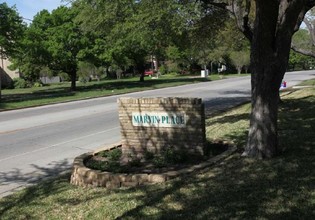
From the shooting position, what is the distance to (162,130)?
776 centimetres

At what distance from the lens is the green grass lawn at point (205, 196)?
15.6 feet

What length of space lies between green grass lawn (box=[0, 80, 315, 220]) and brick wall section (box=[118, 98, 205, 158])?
0.77 m

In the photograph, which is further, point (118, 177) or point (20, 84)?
point (20, 84)

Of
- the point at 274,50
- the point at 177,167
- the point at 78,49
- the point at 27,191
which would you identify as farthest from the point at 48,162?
the point at 78,49

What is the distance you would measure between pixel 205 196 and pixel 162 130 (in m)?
2.63

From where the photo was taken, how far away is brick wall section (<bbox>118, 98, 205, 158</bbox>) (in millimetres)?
7391

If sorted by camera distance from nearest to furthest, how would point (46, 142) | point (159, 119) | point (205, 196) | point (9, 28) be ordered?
point (205, 196) < point (159, 119) < point (46, 142) < point (9, 28)

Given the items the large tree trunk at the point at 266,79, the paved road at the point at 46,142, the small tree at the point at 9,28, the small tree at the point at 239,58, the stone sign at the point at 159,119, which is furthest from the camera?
the small tree at the point at 239,58

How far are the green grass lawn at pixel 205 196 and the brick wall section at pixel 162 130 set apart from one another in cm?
77

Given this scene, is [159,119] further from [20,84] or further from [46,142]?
[20,84]

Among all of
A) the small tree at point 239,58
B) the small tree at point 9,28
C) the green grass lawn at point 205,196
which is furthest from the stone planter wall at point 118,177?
the small tree at point 239,58

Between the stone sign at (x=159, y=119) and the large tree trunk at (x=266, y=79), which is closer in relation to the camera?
the large tree trunk at (x=266, y=79)

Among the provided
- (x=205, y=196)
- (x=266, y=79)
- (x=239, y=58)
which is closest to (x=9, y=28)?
(x=266, y=79)

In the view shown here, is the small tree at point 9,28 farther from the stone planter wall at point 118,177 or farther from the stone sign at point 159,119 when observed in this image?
the stone planter wall at point 118,177
